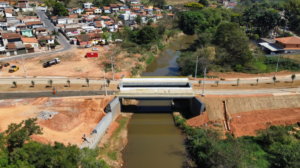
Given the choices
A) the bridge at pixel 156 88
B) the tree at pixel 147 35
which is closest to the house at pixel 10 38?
the tree at pixel 147 35

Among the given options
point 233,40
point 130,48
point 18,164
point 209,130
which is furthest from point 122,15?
point 18,164

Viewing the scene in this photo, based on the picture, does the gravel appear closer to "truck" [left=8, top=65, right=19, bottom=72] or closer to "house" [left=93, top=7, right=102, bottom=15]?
"truck" [left=8, top=65, right=19, bottom=72]

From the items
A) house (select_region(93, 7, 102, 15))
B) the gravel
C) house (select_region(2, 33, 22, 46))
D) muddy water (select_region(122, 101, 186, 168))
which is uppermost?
house (select_region(93, 7, 102, 15))

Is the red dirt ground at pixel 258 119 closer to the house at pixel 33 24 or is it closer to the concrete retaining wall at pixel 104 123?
the concrete retaining wall at pixel 104 123

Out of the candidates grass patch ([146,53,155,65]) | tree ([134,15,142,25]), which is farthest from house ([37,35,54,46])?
tree ([134,15,142,25])

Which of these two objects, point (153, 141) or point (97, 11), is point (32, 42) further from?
point (153, 141)

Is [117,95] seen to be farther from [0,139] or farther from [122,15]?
[122,15]
